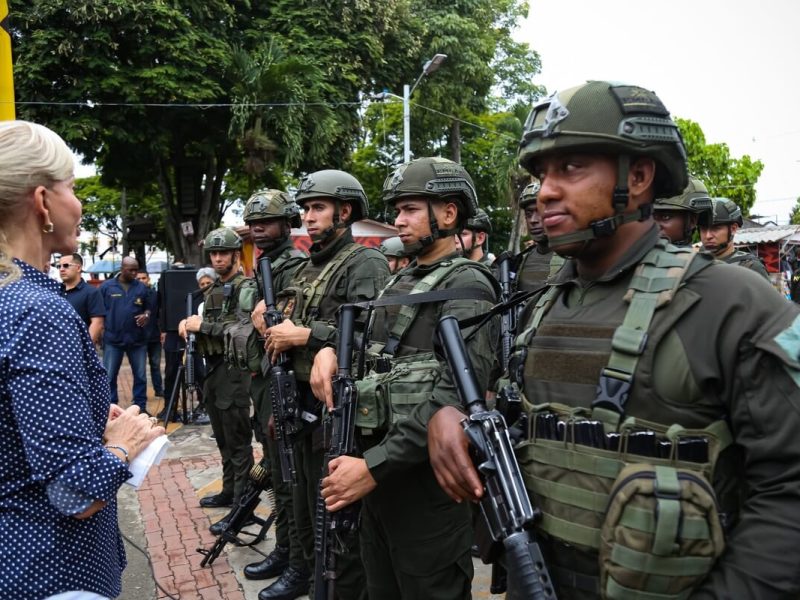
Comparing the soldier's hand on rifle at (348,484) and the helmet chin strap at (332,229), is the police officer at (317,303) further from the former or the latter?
the soldier's hand on rifle at (348,484)

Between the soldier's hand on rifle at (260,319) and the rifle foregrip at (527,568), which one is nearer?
the rifle foregrip at (527,568)

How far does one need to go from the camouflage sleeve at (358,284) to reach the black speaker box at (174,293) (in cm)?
636

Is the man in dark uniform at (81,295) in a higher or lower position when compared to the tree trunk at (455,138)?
lower

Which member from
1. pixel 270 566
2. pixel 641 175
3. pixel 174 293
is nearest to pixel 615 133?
pixel 641 175

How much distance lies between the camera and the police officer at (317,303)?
3848 mm

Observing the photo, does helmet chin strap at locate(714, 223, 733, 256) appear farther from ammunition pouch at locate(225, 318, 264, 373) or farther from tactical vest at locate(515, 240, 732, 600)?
tactical vest at locate(515, 240, 732, 600)

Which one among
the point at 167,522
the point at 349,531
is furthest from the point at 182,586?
the point at 349,531

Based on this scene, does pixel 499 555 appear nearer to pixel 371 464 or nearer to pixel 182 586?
pixel 371 464

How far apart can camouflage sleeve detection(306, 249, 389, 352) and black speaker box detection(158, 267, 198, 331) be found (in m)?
6.36

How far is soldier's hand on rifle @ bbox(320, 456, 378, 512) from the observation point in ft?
8.56

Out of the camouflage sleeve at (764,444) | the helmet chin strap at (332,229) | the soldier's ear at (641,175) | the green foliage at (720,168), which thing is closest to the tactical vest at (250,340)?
the helmet chin strap at (332,229)

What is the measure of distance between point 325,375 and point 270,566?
7.30 feet

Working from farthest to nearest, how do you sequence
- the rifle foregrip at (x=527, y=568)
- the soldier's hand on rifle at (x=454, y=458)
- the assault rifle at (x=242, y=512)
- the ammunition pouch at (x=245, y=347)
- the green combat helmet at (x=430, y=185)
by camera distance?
the ammunition pouch at (x=245, y=347)
the assault rifle at (x=242, y=512)
the green combat helmet at (x=430, y=185)
the soldier's hand on rifle at (x=454, y=458)
the rifle foregrip at (x=527, y=568)

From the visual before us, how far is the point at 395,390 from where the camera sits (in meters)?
2.75
